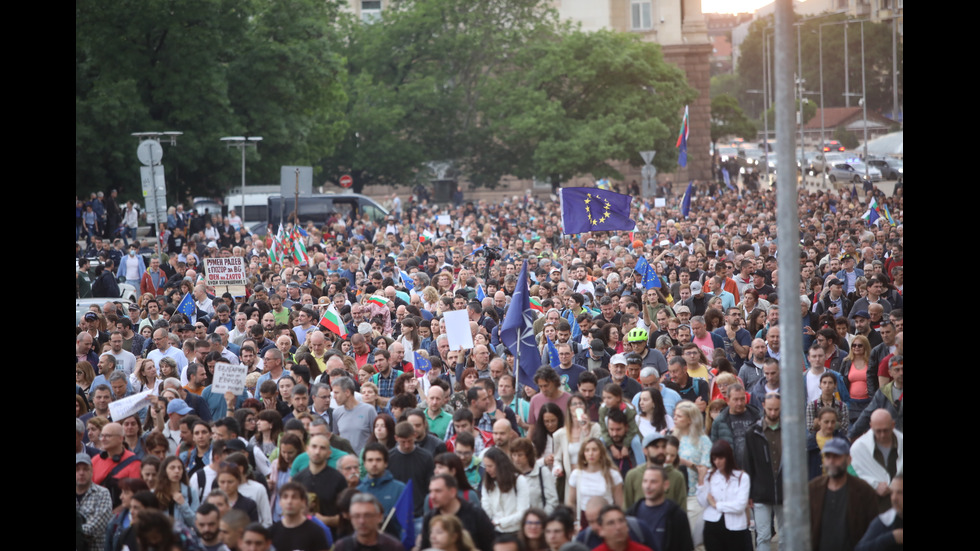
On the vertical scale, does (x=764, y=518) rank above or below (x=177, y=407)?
below

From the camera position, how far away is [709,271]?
58.4 feet

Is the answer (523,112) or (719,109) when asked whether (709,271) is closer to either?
(523,112)

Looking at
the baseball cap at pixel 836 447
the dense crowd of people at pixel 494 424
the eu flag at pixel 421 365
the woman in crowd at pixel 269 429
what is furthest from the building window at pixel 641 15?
the baseball cap at pixel 836 447

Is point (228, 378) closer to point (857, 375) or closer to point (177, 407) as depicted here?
point (177, 407)

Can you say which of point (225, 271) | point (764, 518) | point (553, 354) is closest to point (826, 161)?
point (225, 271)

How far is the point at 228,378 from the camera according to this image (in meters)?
11.1

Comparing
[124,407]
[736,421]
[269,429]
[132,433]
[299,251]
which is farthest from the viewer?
[299,251]

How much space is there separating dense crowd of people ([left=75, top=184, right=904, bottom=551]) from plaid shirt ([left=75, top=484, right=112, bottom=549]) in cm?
1

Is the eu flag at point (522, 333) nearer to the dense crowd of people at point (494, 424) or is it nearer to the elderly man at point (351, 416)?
the dense crowd of people at point (494, 424)

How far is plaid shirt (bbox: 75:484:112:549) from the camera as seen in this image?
868cm

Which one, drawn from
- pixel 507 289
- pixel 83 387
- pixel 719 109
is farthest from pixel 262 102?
pixel 719 109

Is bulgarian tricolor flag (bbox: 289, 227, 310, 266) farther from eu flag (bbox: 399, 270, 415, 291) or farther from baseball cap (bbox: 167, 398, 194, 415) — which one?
baseball cap (bbox: 167, 398, 194, 415)

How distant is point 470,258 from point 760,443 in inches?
589

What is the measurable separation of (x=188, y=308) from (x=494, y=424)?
9.04 metres
